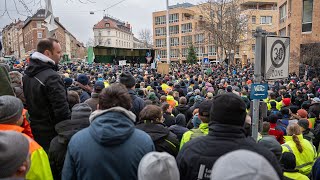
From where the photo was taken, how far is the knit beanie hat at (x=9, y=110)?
284cm

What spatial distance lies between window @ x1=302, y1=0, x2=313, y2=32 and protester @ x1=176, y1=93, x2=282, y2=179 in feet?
105

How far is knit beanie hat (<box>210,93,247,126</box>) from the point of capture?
101 inches

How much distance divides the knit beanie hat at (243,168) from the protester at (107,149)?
1165 millimetres

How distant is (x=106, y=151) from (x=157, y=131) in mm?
1270

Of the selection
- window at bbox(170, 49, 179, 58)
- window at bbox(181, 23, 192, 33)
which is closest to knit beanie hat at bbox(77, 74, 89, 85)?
window at bbox(181, 23, 192, 33)

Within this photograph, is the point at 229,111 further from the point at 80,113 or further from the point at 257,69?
the point at 257,69

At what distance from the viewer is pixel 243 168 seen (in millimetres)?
1478

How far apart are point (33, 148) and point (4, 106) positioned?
1.78 feet

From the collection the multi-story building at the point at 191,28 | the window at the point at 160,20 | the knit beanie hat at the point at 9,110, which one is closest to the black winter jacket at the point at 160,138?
the knit beanie hat at the point at 9,110

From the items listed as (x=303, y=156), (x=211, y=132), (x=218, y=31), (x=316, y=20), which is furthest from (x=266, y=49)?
(x=218, y=31)

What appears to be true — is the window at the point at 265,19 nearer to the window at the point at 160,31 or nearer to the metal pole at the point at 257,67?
the window at the point at 160,31

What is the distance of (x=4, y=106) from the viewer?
2.85m

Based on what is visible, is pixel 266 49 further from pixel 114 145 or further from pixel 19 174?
pixel 19 174

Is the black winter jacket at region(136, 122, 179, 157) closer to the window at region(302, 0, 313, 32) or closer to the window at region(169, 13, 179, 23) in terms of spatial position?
the window at region(302, 0, 313, 32)
